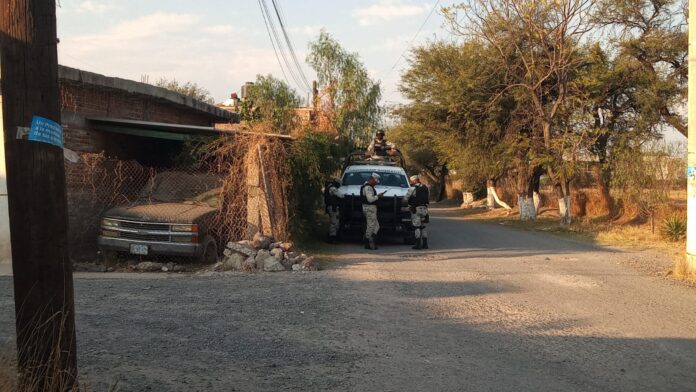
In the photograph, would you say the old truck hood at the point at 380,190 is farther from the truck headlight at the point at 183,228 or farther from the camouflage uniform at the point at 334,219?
the truck headlight at the point at 183,228

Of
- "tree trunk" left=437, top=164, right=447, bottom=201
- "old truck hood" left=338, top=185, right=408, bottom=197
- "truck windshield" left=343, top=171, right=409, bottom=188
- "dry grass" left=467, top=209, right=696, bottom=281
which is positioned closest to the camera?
"dry grass" left=467, top=209, right=696, bottom=281

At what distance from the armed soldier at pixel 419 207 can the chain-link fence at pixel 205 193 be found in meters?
3.18

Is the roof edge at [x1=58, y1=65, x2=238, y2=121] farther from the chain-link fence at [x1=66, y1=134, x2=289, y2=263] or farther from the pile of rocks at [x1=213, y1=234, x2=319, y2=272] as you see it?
the pile of rocks at [x1=213, y1=234, x2=319, y2=272]

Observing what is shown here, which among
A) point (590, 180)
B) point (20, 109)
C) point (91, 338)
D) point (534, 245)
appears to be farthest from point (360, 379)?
point (590, 180)

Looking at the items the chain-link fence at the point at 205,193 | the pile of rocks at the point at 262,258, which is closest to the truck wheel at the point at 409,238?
the chain-link fence at the point at 205,193

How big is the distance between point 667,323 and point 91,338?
649cm

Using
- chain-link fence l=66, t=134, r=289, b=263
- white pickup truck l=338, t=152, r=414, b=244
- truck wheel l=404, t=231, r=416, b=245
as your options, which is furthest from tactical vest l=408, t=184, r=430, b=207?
chain-link fence l=66, t=134, r=289, b=263

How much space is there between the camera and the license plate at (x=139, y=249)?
10828 millimetres

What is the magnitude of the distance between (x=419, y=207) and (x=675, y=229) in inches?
301

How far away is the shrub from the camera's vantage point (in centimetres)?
1678

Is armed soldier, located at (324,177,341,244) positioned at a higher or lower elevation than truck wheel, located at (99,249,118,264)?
higher

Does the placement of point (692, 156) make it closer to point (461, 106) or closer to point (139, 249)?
point (139, 249)

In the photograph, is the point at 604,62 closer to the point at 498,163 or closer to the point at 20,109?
the point at 498,163

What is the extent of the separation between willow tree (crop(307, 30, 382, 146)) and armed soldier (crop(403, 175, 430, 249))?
679 inches
